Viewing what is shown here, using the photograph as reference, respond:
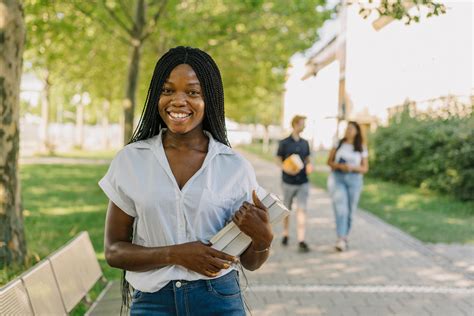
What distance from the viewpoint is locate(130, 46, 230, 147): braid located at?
249 centimetres

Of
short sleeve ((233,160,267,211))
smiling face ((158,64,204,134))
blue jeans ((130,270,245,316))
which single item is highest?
smiling face ((158,64,204,134))

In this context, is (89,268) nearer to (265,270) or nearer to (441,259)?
(265,270)

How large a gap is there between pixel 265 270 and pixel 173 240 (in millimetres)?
5704

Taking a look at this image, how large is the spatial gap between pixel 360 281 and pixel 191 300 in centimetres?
537

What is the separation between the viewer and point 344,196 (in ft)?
31.0

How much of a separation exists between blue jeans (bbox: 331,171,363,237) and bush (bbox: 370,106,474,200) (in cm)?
643

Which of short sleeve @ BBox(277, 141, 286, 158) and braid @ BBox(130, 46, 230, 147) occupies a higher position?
braid @ BBox(130, 46, 230, 147)

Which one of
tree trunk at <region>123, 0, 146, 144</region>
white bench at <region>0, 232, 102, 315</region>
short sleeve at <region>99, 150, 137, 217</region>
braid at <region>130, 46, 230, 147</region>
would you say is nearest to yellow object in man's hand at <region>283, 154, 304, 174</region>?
white bench at <region>0, 232, 102, 315</region>

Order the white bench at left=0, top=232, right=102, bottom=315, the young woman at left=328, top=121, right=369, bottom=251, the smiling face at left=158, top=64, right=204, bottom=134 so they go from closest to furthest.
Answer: the smiling face at left=158, top=64, right=204, bottom=134
the white bench at left=0, top=232, right=102, bottom=315
the young woman at left=328, top=121, right=369, bottom=251

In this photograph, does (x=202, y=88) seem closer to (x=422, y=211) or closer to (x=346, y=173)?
(x=346, y=173)

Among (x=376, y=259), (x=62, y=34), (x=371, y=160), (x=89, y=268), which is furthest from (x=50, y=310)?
(x=371, y=160)

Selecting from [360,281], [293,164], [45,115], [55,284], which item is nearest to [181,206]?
[55,284]

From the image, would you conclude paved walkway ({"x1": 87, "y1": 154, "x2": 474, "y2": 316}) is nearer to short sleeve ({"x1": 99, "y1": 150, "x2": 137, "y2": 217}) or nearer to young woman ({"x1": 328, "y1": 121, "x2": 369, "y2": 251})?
young woman ({"x1": 328, "y1": 121, "x2": 369, "y2": 251})

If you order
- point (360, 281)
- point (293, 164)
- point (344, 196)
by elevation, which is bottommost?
point (360, 281)
